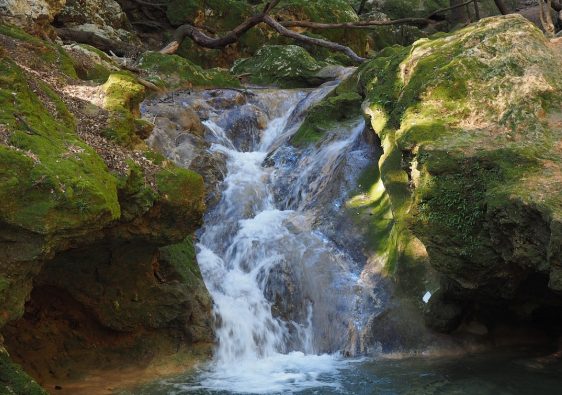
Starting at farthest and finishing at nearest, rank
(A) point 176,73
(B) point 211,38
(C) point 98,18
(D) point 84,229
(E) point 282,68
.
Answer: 1. (B) point 211,38
2. (C) point 98,18
3. (E) point 282,68
4. (A) point 176,73
5. (D) point 84,229

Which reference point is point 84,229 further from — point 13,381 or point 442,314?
point 442,314

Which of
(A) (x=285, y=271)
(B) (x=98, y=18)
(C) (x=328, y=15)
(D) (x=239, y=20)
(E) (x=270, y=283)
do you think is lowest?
(E) (x=270, y=283)

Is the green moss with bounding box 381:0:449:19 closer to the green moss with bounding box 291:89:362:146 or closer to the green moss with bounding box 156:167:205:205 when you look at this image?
the green moss with bounding box 291:89:362:146

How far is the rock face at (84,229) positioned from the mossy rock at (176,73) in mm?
6668

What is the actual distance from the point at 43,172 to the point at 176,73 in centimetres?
1127

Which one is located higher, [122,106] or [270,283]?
[122,106]

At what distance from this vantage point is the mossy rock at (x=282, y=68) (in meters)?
18.3

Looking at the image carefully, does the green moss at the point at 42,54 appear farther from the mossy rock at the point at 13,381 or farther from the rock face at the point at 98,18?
the rock face at the point at 98,18

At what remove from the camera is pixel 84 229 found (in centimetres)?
574

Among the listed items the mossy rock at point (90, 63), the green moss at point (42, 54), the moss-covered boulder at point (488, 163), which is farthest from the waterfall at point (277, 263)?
the green moss at point (42, 54)

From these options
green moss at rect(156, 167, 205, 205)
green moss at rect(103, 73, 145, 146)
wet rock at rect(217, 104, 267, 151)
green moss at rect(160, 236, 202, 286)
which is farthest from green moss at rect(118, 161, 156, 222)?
wet rock at rect(217, 104, 267, 151)

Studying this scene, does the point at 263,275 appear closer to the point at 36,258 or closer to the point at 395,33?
the point at 36,258

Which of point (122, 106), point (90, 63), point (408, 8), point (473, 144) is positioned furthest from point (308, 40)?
point (473, 144)

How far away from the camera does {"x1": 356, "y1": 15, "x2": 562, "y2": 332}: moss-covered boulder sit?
6562 millimetres
